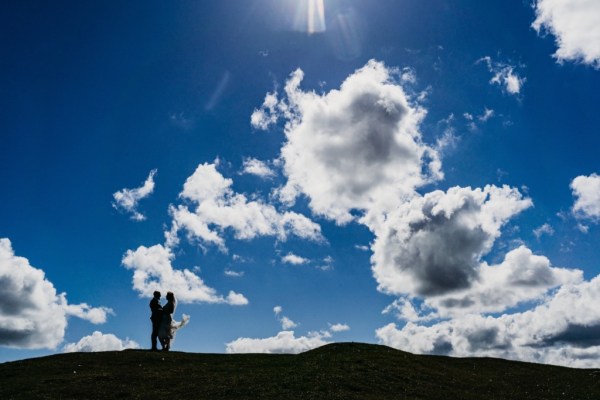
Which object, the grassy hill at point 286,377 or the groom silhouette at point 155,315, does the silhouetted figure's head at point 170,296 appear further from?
the grassy hill at point 286,377

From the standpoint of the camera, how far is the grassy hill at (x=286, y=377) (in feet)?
90.3

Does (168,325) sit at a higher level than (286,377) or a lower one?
higher

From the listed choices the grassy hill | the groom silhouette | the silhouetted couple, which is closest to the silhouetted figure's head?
the silhouetted couple

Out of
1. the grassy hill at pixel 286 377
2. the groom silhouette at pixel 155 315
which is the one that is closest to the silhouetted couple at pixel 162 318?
the groom silhouette at pixel 155 315

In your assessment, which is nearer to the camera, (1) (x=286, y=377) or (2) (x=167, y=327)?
(1) (x=286, y=377)

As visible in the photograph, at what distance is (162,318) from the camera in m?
38.1

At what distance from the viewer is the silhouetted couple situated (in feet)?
125

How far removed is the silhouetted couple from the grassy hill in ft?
5.37

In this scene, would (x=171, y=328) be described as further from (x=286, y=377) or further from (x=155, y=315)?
(x=286, y=377)

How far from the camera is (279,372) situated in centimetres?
3284

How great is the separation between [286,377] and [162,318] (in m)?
12.0

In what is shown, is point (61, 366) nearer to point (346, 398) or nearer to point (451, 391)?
point (346, 398)

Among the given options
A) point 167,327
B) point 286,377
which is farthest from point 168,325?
point 286,377

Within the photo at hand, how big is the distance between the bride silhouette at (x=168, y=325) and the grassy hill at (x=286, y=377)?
60.2 inches
